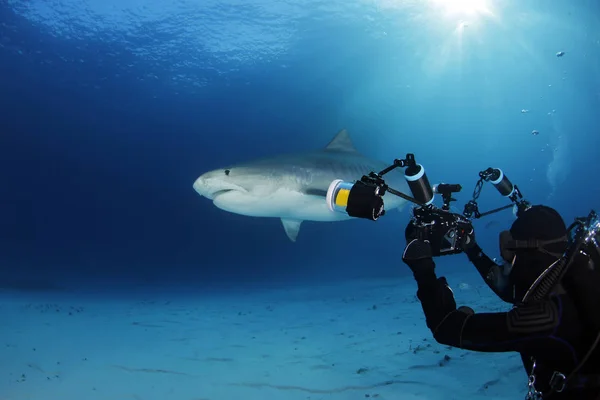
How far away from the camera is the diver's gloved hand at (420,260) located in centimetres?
243

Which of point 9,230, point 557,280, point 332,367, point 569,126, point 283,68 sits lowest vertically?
point 332,367

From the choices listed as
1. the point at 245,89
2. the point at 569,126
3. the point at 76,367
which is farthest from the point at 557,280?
the point at 569,126

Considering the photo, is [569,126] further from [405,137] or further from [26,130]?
[26,130]

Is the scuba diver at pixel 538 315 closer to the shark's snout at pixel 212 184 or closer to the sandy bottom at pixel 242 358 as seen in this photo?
the sandy bottom at pixel 242 358

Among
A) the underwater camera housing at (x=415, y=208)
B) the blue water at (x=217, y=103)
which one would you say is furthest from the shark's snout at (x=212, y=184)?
the blue water at (x=217, y=103)

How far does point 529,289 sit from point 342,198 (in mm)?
1250

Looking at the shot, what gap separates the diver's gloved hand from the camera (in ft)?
7.98

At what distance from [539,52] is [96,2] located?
84.9 ft

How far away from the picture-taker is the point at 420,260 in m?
2.46

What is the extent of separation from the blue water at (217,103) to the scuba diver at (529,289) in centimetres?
1836

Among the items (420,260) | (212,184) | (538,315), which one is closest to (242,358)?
(212,184)

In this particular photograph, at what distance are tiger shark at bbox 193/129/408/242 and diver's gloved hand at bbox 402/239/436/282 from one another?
3942 millimetres

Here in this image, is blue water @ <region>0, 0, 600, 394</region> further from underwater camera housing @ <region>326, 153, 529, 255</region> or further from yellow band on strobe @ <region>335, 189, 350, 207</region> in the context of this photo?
yellow band on strobe @ <region>335, 189, 350, 207</region>

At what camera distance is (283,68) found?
26.8 m
